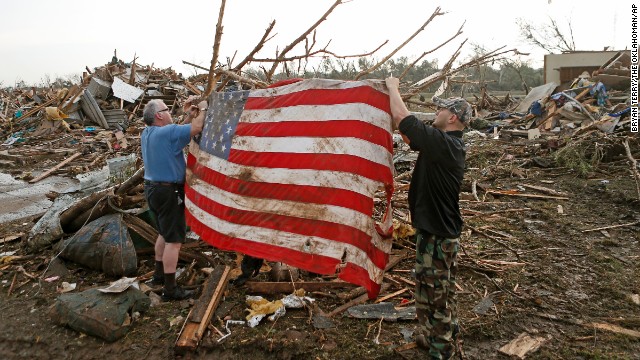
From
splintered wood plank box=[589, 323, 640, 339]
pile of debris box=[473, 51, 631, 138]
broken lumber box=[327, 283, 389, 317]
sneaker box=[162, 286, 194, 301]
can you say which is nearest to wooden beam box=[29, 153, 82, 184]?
sneaker box=[162, 286, 194, 301]

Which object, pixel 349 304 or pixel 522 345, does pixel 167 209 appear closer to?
pixel 349 304

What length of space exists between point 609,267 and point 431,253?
343 centimetres

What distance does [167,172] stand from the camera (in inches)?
172

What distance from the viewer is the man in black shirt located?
318 centimetres

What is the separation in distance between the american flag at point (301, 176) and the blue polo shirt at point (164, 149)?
20cm

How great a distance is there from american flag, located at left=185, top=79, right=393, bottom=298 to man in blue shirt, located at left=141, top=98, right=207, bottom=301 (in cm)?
15

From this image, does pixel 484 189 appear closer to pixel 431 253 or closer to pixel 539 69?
pixel 431 253

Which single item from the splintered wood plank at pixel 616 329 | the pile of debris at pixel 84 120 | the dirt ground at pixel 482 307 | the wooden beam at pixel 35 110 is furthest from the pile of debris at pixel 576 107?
the wooden beam at pixel 35 110

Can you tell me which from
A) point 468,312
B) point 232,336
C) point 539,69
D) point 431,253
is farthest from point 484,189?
point 539,69

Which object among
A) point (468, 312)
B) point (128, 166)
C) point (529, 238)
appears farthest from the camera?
point (128, 166)

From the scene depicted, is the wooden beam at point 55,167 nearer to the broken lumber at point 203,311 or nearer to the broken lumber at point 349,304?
the broken lumber at point 203,311

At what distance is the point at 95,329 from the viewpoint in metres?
3.83

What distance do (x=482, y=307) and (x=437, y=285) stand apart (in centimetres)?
134

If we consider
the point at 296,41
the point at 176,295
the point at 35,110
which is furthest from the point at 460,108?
the point at 35,110
